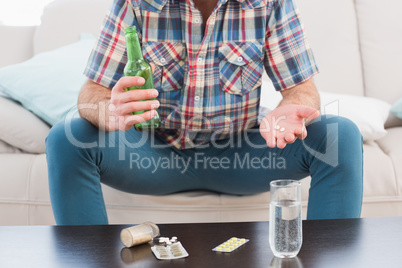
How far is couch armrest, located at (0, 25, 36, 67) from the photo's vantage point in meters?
2.20

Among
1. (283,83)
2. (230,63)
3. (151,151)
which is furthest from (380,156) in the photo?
(151,151)

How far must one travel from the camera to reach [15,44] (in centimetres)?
222

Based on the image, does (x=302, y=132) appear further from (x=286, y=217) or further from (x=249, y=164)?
(x=286, y=217)

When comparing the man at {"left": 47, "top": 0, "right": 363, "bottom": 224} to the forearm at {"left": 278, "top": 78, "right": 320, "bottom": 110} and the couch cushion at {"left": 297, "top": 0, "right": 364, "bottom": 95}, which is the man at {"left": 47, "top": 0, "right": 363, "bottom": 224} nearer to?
the forearm at {"left": 278, "top": 78, "right": 320, "bottom": 110}

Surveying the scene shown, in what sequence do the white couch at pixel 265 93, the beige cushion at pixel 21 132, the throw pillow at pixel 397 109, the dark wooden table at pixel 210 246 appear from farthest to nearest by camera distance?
the throw pillow at pixel 397 109 < the beige cushion at pixel 21 132 < the white couch at pixel 265 93 < the dark wooden table at pixel 210 246

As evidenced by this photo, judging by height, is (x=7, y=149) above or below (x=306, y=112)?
below

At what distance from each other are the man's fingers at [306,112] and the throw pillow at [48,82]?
0.85 metres

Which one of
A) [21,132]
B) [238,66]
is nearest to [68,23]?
[21,132]

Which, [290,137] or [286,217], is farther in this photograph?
[290,137]

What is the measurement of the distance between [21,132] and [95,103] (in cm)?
45

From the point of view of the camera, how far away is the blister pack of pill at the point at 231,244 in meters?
0.88

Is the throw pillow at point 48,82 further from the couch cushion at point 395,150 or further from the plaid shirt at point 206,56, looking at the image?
the couch cushion at point 395,150

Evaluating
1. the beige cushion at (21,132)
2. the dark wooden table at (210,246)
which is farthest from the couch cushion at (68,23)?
the dark wooden table at (210,246)

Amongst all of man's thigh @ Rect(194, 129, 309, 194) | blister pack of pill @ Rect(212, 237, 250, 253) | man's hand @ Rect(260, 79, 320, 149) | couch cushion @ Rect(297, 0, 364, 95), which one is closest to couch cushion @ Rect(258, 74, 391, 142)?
couch cushion @ Rect(297, 0, 364, 95)
